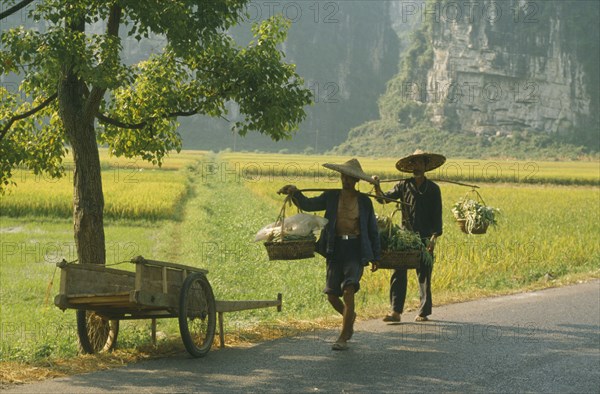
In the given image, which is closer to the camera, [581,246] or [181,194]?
[581,246]

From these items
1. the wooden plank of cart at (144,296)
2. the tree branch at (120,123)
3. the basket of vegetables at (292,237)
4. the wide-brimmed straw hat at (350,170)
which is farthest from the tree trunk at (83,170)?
the wide-brimmed straw hat at (350,170)

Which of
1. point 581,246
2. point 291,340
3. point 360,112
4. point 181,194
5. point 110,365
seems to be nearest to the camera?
point 110,365

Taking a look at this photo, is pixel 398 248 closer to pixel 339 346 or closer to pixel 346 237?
pixel 346 237

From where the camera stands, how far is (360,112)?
163875 millimetres

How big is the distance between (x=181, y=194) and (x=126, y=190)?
2.73 meters

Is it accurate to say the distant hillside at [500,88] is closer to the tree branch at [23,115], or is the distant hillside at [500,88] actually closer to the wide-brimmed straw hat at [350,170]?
the tree branch at [23,115]

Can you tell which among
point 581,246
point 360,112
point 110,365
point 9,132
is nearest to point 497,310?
point 110,365

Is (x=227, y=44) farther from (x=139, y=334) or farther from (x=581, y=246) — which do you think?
(x=581, y=246)

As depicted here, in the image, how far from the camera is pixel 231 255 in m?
17.3

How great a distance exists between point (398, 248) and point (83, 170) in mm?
3283

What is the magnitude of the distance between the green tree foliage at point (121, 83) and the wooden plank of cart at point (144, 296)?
1442 mm

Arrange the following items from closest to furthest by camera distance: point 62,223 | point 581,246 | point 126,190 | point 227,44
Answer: point 227,44, point 581,246, point 62,223, point 126,190

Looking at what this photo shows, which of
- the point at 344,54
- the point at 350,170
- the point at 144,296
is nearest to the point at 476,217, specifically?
the point at 350,170

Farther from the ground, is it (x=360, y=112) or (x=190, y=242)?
(x=360, y=112)
